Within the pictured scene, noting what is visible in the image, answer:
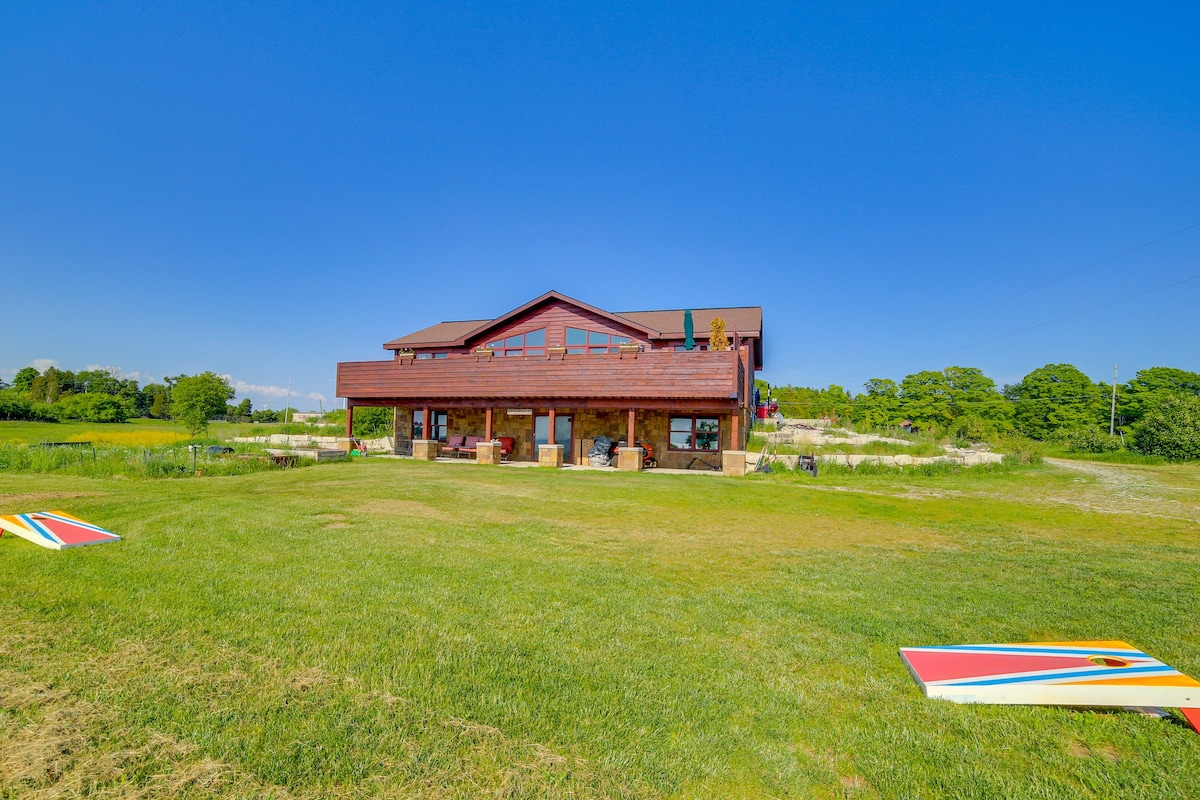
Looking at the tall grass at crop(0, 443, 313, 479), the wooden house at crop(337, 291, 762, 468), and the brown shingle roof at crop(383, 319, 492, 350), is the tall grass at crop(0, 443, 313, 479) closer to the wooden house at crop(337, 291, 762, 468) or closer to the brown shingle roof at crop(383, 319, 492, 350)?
the wooden house at crop(337, 291, 762, 468)

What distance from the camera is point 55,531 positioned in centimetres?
639

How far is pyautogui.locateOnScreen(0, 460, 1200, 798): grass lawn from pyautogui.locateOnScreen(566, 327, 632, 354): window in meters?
15.0

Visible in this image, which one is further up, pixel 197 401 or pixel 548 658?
pixel 197 401

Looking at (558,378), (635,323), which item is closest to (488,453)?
(558,378)

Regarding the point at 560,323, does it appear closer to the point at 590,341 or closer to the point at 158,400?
the point at 590,341

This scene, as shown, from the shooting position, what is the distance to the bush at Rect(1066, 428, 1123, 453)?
30.0 metres

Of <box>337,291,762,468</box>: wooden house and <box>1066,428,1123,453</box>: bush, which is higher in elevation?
<box>337,291,762,468</box>: wooden house

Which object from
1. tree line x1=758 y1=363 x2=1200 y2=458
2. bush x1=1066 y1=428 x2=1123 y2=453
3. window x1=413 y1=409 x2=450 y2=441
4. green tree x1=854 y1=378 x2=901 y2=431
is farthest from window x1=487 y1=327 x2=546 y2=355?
green tree x1=854 y1=378 x2=901 y2=431

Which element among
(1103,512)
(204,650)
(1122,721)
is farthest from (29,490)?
(1103,512)

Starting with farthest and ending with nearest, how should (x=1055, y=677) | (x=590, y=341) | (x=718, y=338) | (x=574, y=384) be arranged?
1. (x=590, y=341)
2. (x=574, y=384)
3. (x=718, y=338)
4. (x=1055, y=677)

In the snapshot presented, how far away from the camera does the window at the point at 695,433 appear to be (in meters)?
21.9

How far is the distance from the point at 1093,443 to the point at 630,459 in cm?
2930

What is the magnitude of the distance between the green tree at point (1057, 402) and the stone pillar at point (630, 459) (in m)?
48.0

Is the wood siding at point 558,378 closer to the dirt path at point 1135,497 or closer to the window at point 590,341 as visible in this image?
the window at point 590,341
